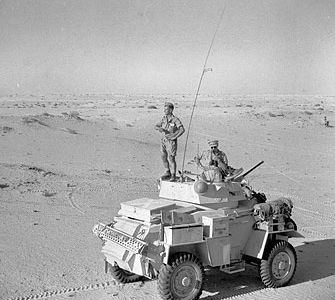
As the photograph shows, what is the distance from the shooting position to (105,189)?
690 inches

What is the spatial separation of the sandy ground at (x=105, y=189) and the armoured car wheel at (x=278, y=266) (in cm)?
19

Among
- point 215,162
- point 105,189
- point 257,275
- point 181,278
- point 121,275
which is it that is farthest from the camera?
point 105,189

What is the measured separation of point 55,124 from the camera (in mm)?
29844

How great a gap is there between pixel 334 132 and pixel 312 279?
95.7ft

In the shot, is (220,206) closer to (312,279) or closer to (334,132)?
(312,279)

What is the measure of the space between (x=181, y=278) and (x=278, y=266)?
2121mm

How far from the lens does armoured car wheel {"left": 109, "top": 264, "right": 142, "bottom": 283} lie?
9182 millimetres

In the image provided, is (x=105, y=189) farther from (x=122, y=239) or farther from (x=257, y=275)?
(x=122, y=239)

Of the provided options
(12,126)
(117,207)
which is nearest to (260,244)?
(117,207)

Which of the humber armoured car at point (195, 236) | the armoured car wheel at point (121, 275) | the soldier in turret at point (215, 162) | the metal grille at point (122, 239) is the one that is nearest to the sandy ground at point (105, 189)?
the armoured car wheel at point (121, 275)

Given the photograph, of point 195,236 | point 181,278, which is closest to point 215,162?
point 195,236

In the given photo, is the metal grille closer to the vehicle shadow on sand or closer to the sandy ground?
the sandy ground

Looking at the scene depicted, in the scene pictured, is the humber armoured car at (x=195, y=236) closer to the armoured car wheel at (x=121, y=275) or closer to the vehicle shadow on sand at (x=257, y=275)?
the armoured car wheel at (x=121, y=275)

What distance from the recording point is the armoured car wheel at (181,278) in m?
7.89
